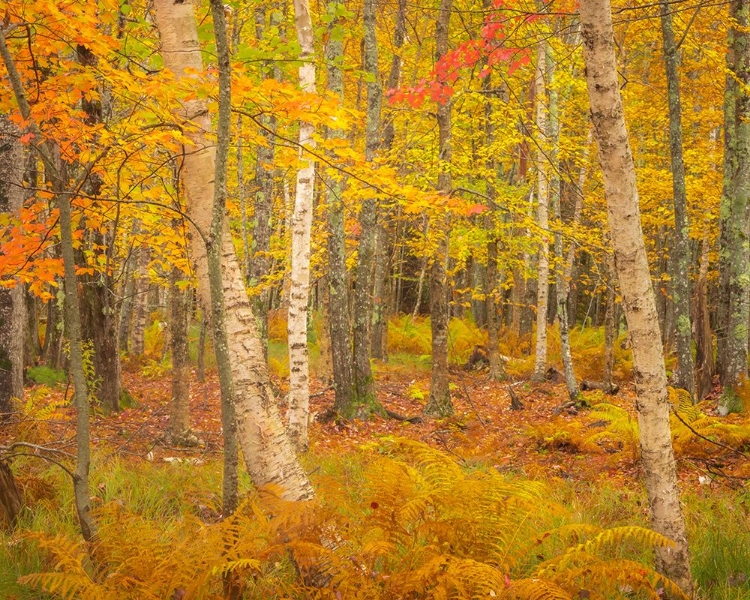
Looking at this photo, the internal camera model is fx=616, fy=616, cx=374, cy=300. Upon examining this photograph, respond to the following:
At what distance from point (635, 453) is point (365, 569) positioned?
16.2 feet

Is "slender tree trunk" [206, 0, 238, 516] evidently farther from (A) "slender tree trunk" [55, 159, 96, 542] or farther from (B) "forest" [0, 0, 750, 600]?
(A) "slender tree trunk" [55, 159, 96, 542]

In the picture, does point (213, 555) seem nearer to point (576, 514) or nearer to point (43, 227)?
point (576, 514)

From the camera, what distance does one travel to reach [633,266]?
3.33 meters

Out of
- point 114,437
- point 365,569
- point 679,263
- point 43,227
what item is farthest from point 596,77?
point 679,263

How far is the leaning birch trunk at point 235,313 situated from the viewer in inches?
143

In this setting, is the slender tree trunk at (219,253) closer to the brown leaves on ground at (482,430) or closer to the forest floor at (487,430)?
the forest floor at (487,430)

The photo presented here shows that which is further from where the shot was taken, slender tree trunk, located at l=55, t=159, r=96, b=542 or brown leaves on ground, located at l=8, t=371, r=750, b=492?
brown leaves on ground, located at l=8, t=371, r=750, b=492

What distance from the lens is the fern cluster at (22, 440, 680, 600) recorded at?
2947mm

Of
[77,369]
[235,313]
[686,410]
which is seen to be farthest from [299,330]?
[686,410]

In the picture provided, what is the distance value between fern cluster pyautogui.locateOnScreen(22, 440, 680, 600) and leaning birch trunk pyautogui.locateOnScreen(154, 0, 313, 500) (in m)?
0.22

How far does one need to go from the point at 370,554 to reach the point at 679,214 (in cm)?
987

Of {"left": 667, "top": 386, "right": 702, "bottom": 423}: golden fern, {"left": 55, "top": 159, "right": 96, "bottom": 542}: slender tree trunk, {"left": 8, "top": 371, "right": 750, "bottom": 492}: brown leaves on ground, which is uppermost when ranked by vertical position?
{"left": 55, "top": 159, "right": 96, "bottom": 542}: slender tree trunk

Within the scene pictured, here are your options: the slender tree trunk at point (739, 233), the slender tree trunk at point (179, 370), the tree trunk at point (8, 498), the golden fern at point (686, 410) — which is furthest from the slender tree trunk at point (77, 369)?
the slender tree trunk at point (739, 233)

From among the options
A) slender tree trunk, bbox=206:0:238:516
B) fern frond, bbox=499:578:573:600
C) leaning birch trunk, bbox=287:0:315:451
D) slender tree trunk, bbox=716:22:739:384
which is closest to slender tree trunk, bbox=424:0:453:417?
leaning birch trunk, bbox=287:0:315:451
